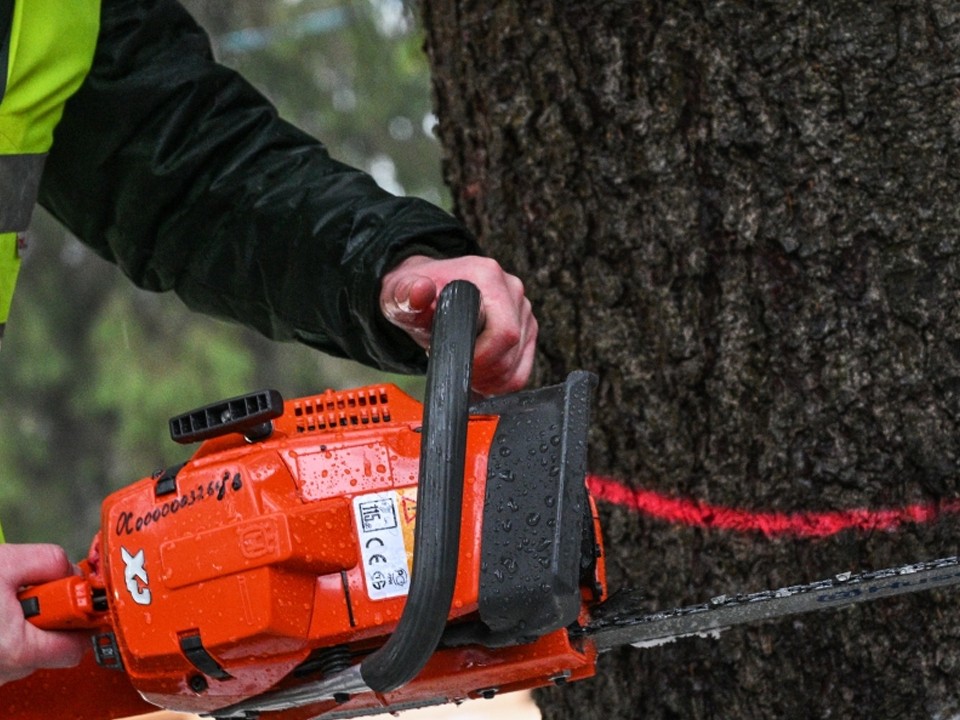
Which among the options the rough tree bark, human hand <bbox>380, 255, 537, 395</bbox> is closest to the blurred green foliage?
the rough tree bark

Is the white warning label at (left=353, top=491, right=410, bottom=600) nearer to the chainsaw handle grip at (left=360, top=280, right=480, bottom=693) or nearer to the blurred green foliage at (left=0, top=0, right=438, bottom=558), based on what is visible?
the chainsaw handle grip at (left=360, top=280, right=480, bottom=693)

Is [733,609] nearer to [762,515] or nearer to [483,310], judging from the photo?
[762,515]

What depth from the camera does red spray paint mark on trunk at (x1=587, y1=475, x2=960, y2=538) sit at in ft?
6.16

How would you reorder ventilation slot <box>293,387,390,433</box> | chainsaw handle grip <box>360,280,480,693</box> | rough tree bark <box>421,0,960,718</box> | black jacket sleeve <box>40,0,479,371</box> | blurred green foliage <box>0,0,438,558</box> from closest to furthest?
chainsaw handle grip <box>360,280,480,693</box> < ventilation slot <box>293,387,390,433</box> < rough tree bark <box>421,0,960,718</box> < black jacket sleeve <box>40,0,479,371</box> < blurred green foliage <box>0,0,438,558</box>

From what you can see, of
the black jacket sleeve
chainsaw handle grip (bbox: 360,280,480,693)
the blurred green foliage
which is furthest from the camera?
the blurred green foliage

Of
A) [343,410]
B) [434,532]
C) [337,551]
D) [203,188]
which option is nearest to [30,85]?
[203,188]

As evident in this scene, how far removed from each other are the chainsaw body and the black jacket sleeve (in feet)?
1.31

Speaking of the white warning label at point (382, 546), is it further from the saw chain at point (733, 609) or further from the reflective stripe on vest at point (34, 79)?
the reflective stripe on vest at point (34, 79)

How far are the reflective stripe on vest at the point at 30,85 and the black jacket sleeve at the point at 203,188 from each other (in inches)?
3.2

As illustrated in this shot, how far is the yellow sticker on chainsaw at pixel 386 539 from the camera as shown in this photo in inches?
59.0

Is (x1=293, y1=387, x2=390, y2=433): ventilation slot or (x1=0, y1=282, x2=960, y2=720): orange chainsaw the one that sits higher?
(x1=293, y1=387, x2=390, y2=433): ventilation slot

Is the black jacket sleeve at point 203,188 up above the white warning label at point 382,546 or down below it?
above

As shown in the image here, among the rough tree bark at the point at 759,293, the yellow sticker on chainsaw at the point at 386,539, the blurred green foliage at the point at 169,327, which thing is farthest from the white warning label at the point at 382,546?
the blurred green foliage at the point at 169,327

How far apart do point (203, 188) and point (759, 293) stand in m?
0.98
